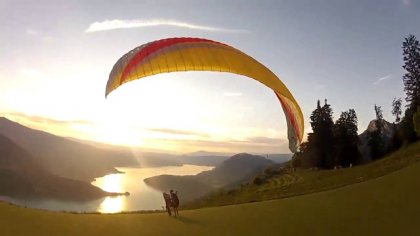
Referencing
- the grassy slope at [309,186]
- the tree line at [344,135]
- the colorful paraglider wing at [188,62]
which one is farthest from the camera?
the tree line at [344,135]

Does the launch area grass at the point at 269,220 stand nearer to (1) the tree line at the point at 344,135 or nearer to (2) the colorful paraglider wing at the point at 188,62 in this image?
(2) the colorful paraglider wing at the point at 188,62

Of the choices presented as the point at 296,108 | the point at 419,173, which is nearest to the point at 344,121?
the point at 419,173

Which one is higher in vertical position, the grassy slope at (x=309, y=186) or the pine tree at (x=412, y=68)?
the pine tree at (x=412, y=68)

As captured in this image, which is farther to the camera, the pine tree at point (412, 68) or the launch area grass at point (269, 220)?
the pine tree at point (412, 68)

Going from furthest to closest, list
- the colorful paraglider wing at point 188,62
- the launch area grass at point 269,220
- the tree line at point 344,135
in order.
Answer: the tree line at point 344,135
the colorful paraglider wing at point 188,62
the launch area grass at point 269,220

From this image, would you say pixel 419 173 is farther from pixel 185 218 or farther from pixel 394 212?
pixel 185 218

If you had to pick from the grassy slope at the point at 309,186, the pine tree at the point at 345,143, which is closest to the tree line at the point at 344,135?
the pine tree at the point at 345,143

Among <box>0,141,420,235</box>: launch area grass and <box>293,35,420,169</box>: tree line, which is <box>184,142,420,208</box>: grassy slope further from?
<box>293,35,420,169</box>: tree line

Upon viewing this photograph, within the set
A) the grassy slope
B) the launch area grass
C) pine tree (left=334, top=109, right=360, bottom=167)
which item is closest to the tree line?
pine tree (left=334, top=109, right=360, bottom=167)
